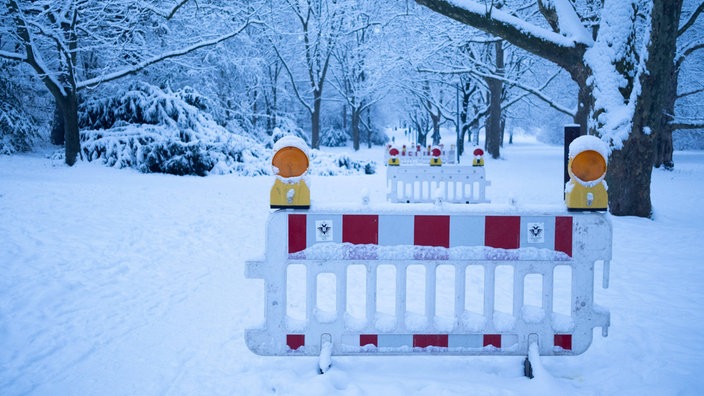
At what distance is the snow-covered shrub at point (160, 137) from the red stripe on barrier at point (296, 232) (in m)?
13.3

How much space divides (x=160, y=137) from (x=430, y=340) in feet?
47.3

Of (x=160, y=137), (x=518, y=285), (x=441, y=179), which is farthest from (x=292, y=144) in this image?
(x=160, y=137)

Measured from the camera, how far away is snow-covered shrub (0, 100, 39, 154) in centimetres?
1567

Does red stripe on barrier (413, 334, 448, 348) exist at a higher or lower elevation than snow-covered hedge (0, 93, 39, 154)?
lower

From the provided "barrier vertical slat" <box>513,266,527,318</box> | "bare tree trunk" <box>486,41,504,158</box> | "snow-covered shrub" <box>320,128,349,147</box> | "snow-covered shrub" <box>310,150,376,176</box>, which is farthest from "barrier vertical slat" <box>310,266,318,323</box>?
"snow-covered shrub" <box>320,128,349,147</box>

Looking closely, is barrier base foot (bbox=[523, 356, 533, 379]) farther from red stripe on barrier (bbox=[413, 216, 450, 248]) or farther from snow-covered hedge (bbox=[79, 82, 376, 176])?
snow-covered hedge (bbox=[79, 82, 376, 176])

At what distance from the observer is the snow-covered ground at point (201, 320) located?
2861 mm

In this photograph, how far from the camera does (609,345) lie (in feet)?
11.2

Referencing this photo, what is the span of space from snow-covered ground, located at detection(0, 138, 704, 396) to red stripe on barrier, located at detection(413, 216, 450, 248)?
0.56m

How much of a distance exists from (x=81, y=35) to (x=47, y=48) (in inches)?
71.9

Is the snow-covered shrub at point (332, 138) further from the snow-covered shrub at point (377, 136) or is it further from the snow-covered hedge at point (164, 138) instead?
the snow-covered hedge at point (164, 138)

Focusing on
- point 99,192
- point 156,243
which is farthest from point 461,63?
point 156,243

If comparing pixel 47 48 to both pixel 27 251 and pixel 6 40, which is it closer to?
pixel 6 40

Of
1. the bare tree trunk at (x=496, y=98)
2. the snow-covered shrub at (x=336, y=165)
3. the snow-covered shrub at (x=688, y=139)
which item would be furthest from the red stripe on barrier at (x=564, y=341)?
the snow-covered shrub at (x=688, y=139)
